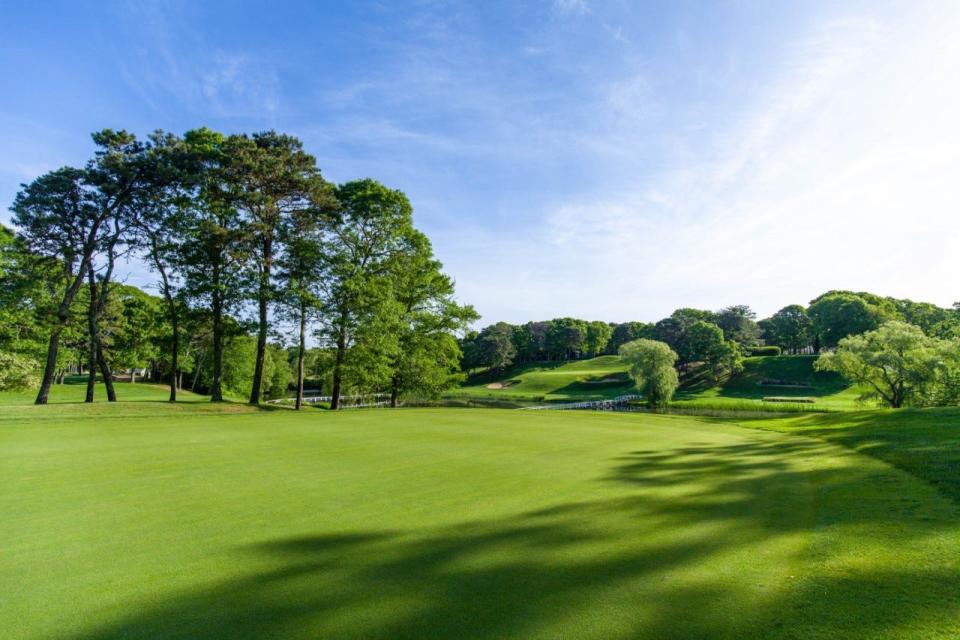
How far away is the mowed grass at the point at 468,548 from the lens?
154 inches

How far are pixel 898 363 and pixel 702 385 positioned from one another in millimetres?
49316

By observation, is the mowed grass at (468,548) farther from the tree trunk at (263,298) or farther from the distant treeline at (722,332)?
the distant treeline at (722,332)

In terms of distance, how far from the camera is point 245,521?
21.6 feet

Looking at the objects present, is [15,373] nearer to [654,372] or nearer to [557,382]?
[654,372]

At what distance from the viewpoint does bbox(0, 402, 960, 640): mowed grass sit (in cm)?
390

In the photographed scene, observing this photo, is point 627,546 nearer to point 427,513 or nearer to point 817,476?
point 427,513

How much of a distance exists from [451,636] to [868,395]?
48.6m

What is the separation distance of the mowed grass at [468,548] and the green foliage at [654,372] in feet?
144

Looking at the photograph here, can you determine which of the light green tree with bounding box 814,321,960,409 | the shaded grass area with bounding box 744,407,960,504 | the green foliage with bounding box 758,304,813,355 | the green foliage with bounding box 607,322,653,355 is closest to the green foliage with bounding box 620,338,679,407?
the light green tree with bounding box 814,321,960,409

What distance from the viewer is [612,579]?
15.3 feet

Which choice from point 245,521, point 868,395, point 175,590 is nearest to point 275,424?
point 245,521

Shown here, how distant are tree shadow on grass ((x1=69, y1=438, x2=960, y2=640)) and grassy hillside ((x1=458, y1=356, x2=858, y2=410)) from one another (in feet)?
158

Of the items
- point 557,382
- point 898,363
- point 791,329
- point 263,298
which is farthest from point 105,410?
point 791,329

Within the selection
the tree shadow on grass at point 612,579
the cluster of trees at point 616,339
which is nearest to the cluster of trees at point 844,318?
the cluster of trees at point 616,339
